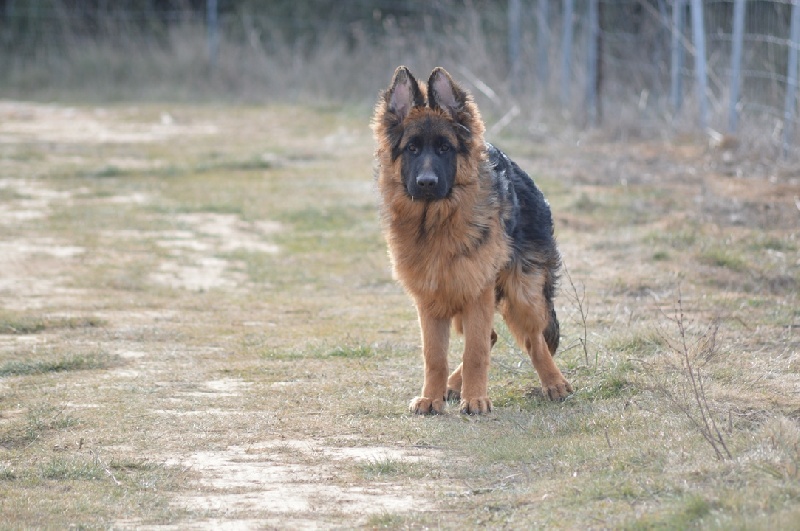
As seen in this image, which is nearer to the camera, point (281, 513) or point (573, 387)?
point (281, 513)

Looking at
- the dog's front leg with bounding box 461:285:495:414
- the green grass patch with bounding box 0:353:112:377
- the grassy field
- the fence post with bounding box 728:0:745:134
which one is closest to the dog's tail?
the grassy field

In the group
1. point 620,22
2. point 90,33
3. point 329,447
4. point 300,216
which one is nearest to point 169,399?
point 329,447

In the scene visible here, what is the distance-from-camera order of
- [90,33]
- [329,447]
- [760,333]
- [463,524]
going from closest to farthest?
[463,524] < [329,447] < [760,333] < [90,33]

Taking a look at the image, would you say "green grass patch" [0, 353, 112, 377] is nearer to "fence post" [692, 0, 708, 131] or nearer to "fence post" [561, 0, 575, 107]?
"fence post" [692, 0, 708, 131]

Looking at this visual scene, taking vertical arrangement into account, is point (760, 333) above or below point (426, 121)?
below

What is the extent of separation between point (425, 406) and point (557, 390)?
0.79 m

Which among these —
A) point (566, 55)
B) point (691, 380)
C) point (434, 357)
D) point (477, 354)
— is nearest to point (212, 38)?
point (566, 55)

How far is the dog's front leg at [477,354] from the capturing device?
20.4 feet

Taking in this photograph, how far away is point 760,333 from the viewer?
292 inches

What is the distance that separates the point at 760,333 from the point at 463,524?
3.58 meters

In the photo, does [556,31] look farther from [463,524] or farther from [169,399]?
[463,524]

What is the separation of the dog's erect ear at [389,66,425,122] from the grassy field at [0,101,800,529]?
5.40 feet

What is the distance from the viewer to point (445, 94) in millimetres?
6516

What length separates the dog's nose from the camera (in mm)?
6242
